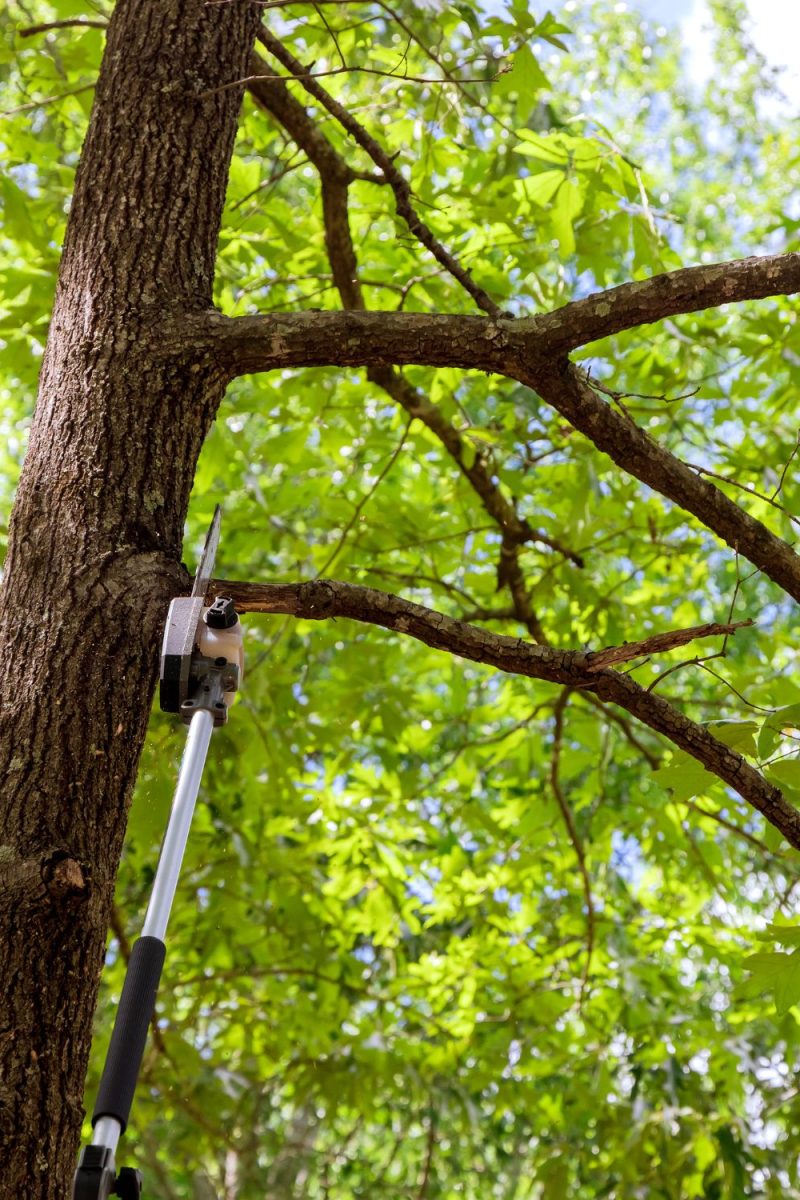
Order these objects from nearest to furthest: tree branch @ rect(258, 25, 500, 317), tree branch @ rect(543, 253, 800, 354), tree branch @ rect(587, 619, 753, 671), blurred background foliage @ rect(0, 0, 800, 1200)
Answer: tree branch @ rect(587, 619, 753, 671) < tree branch @ rect(543, 253, 800, 354) < tree branch @ rect(258, 25, 500, 317) < blurred background foliage @ rect(0, 0, 800, 1200)

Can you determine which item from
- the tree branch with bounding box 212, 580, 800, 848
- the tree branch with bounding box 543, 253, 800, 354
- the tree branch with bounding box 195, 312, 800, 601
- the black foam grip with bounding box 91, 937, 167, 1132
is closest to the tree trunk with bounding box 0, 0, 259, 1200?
the tree branch with bounding box 195, 312, 800, 601

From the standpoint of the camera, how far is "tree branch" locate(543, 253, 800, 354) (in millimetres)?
1684

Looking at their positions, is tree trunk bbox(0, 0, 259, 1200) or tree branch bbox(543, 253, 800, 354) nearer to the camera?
tree trunk bbox(0, 0, 259, 1200)

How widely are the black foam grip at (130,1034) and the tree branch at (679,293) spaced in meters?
1.09

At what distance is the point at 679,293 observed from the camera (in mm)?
1692

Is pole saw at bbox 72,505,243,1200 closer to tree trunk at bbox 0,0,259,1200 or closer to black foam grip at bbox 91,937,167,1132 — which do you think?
black foam grip at bbox 91,937,167,1132

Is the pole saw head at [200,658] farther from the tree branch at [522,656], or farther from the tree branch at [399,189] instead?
the tree branch at [399,189]

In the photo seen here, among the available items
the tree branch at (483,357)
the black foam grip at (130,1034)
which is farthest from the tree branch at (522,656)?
the black foam grip at (130,1034)

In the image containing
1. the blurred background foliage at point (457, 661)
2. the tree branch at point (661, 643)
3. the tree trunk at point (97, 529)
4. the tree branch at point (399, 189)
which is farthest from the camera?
the blurred background foliage at point (457, 661)

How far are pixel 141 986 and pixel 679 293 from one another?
48.5 inches

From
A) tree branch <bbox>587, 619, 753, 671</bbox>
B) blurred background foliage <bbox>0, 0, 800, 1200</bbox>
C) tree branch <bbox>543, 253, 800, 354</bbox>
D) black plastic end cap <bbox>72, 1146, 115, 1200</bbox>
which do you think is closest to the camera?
black plastic end cap <bbox>72, 1146, 115, 1200</bbox>

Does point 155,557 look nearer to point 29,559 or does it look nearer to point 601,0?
point 29,559

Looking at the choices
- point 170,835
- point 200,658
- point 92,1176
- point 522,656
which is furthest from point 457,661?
point 92,1176

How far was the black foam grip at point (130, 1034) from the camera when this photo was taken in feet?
3.37
